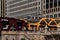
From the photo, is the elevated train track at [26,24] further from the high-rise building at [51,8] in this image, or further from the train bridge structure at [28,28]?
the high-rise building at [51,8]

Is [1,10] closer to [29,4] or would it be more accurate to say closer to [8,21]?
[29,4]

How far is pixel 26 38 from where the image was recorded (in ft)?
366

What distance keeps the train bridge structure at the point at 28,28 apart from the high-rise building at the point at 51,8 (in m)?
20.6

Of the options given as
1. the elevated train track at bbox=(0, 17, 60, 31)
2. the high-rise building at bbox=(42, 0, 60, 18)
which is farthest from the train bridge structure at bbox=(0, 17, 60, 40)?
the high-rise building at bbox=(42, 0, 60, 18)

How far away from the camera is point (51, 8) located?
15350 cm

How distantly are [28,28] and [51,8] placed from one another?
32.7 meters

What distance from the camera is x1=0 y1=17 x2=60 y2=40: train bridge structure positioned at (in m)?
110

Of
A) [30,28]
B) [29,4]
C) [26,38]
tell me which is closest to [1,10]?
[29,4]

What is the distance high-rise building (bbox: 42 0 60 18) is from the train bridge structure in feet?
67.6

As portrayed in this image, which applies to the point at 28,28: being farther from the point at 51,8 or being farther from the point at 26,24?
the point at 51,8

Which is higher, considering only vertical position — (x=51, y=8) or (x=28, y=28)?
(x=51, y=8)

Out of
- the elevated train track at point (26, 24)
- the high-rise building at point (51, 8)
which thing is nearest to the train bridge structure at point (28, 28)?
the elevated train track at point (26, 24)

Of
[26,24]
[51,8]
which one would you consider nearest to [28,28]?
[26,24]

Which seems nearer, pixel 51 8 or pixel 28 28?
pixel 28 28
